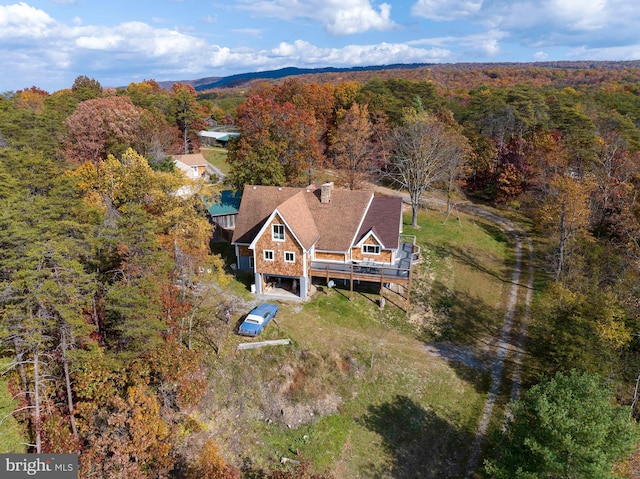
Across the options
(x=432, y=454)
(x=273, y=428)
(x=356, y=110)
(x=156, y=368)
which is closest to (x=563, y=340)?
(x=432, y=454)

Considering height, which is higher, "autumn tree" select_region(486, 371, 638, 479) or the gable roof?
the gable roof

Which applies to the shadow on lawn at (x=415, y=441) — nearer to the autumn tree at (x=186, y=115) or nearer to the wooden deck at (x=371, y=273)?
the wooden deck at (x=371, y=273)

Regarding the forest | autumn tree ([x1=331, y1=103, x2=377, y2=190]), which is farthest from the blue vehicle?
autumn tree ([x1=331, y1=103, x2=377, y2=190])

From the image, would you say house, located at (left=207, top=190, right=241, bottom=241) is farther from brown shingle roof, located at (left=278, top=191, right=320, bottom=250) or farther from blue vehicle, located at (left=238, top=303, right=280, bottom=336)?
blue vehicle, located at (left=238, top=303, right=280, bottom=336)

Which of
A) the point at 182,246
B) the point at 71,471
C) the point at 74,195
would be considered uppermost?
the point at 74,195

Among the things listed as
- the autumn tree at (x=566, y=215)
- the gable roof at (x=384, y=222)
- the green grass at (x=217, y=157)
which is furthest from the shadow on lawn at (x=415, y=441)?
the green grass at (x=217, y=157)

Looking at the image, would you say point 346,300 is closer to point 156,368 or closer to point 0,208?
point 156,368

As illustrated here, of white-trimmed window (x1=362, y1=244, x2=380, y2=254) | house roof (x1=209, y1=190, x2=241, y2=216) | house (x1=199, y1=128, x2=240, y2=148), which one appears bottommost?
white-trimmed window (x1=362, y1=244, x2=380, y2=254)
